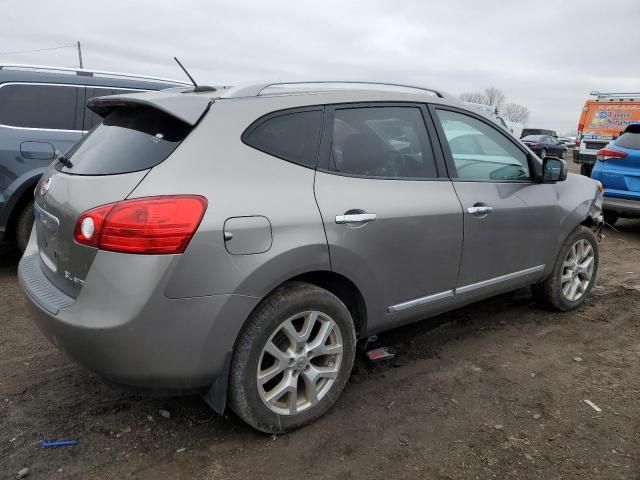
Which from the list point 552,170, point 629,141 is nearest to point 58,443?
point 552,170

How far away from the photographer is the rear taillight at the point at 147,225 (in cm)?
213

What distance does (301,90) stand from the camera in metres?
2.82

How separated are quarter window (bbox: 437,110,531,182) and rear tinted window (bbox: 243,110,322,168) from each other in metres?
1.05

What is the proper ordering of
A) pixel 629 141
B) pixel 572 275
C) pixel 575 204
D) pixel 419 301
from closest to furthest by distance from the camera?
1. pixel 419 301
2. pixel 575 204
3. pixel 572 275
4. pixel 629 141

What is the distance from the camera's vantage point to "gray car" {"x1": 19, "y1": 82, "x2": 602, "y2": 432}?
217cm

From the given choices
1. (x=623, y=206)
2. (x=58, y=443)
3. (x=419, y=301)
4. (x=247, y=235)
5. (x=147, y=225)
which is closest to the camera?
(x=147, y=225)

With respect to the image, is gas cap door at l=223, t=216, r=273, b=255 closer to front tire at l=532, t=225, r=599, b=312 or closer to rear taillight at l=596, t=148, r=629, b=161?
front tire at l=532, t=225, r=599, b=312

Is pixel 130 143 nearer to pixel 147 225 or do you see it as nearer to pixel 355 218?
pixel 147 225

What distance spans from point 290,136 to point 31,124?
11.9ft

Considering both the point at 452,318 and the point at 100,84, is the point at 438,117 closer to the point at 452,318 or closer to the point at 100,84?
the point at 452,318

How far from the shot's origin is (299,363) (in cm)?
260

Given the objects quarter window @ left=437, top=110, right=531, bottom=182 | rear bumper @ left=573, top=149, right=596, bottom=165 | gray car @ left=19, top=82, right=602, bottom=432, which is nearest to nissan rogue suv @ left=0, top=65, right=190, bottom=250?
gray car @ left=19, top=82, right=602, bottom=432

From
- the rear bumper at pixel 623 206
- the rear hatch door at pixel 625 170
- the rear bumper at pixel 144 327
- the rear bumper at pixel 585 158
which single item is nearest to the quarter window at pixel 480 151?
the rear bumper at pixel 144 327

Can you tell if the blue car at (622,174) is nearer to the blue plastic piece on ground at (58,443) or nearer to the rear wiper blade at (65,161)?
the rear wiper blade at (65,161)
